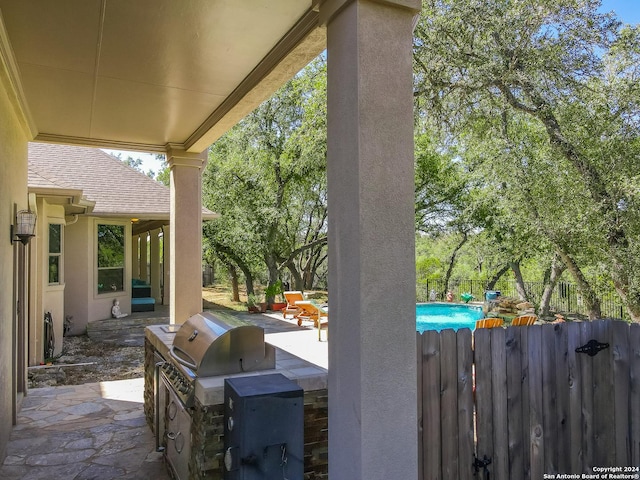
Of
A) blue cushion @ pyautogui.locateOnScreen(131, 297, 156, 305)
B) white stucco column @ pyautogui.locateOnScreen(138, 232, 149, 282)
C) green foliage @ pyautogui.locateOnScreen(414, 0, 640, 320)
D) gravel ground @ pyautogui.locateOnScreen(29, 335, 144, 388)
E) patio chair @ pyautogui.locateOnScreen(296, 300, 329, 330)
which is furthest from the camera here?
white stucco column @ pyautogui.locateOnScreen(138, 232, 149, 282)

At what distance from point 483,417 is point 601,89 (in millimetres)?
7472

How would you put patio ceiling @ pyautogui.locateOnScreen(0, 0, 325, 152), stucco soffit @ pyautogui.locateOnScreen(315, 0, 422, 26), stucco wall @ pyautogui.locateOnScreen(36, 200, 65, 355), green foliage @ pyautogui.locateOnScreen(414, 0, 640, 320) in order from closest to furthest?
stucco soffit @ pyautogui.locateOnScreen(315, 0, 422, 26), patio ceiling @ pyautogui.locateOnScreen(0, 0, 325, 152), green foliage @ pyautogui.locateOnScreen(414, 0, 640, 320), stucco wall @ pyautogui.locateOnScreen(36, 200, 65, 355)

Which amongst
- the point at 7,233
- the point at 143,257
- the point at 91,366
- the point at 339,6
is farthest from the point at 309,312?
the point at 143,257

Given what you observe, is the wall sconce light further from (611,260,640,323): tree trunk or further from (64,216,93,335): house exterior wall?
(611,260,640,323): tree trunk

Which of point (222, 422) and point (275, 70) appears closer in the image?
point (222, 422)

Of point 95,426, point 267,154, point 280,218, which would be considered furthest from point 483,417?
point 267,154

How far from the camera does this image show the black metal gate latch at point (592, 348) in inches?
128

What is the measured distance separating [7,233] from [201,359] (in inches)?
111

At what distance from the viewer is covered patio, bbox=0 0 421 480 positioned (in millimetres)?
2033

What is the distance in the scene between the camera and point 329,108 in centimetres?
226

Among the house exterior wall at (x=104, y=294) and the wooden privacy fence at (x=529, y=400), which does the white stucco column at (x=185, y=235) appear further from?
the house exterior wall at (x=104, y=294)

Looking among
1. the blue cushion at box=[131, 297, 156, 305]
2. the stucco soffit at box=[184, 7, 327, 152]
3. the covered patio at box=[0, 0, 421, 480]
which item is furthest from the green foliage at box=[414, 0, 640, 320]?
the blue cushion at box=[131, 297, 156, 305]

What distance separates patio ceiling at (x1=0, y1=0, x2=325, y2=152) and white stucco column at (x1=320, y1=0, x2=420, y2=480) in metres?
0.71

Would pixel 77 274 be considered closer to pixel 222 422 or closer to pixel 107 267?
pixel 107 267
